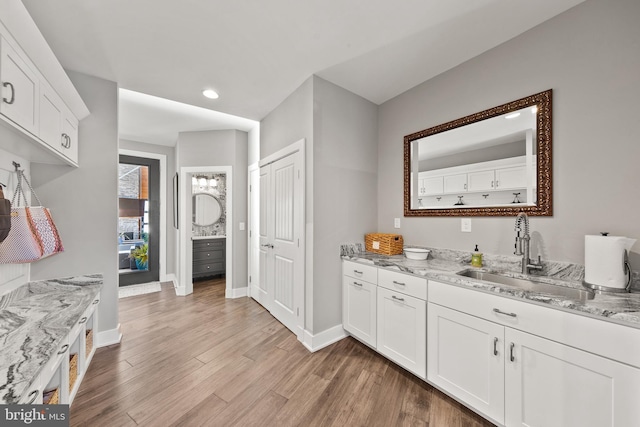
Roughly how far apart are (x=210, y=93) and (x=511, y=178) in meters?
2.99

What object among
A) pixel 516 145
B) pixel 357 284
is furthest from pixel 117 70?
pixel 516 145

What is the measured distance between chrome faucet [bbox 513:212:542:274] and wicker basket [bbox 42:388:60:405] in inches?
116

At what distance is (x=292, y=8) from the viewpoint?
1.58m

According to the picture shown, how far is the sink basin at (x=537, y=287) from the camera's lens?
1.41 m

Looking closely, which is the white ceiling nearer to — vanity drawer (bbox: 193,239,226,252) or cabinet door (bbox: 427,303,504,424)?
cabinet door (bbox: 427,303,504,424)

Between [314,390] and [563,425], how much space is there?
140 cm

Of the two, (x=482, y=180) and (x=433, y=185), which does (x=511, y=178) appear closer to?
(x=482, y=180)

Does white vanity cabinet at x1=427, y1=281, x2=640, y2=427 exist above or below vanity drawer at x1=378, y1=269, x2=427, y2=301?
below

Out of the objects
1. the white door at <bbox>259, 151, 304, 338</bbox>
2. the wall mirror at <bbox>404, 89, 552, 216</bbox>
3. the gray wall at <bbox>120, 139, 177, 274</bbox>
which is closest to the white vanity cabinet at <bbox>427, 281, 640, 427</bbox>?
the wall mirror at <bbox>404, 89, 552, 216</bbox>

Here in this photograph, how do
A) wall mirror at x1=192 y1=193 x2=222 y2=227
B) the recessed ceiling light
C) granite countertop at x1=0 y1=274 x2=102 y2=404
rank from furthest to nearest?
wall mirror at x1=192 y1=193 x2=222 y2=227
the recessed ceiling light
granite countertop at x1=0 y1=274 x2=102 y2=404

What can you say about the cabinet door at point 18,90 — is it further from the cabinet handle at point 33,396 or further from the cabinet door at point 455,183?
the cabinet door at point 455,183

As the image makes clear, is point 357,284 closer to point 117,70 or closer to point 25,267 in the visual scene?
point 25,267

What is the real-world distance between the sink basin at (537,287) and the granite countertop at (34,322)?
7.69ft

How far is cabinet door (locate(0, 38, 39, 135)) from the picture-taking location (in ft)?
3.70
